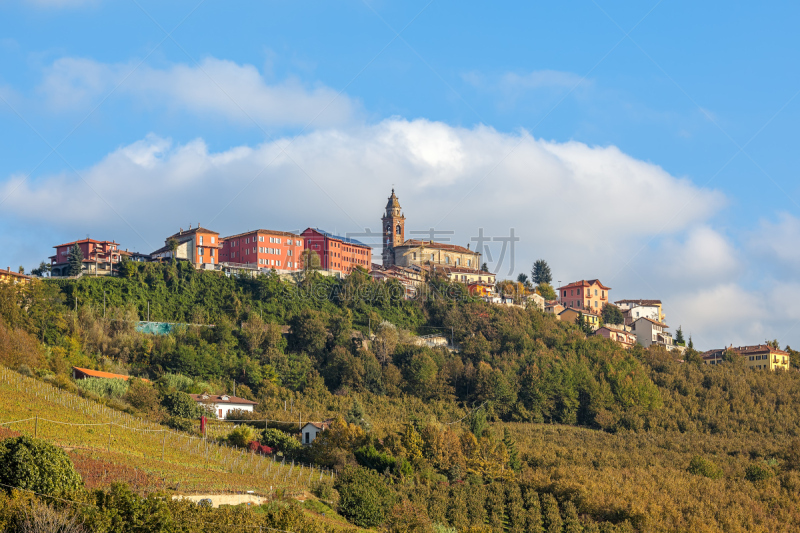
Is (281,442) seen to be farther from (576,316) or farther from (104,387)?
(576,316)

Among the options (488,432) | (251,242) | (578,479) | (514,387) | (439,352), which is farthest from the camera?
(251,242)

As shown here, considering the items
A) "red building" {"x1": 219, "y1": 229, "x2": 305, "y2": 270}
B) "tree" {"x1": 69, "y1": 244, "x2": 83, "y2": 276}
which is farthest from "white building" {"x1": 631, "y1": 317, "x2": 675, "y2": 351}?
"tree" {"x1": 69, "y1": 244, "x2": 83, "y2": 276}

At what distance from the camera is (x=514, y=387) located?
75.2 metres

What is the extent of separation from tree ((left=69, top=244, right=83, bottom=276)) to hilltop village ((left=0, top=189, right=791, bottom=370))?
0.09m

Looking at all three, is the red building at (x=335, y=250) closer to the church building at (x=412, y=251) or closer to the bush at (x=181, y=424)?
the church building at (x=412, y=251)

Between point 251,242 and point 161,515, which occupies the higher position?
point 251,242

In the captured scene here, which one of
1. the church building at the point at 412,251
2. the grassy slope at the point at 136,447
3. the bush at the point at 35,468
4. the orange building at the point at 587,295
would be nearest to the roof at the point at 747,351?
the orange building at the point at 587,295

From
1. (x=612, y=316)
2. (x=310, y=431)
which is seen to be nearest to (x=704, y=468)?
(x=310, y=431)

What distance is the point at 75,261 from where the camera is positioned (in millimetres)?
78500

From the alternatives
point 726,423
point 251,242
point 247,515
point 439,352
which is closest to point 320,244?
point 251,242

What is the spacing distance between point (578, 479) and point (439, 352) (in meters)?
30.1

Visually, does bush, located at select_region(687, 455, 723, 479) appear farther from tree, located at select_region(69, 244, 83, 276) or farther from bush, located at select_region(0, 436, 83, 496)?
tree, located at select_region(69, 244, 83, 276)

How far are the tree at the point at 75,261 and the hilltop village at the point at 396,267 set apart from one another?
0.09m

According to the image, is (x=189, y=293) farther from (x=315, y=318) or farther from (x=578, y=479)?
(x=578, y=479)
